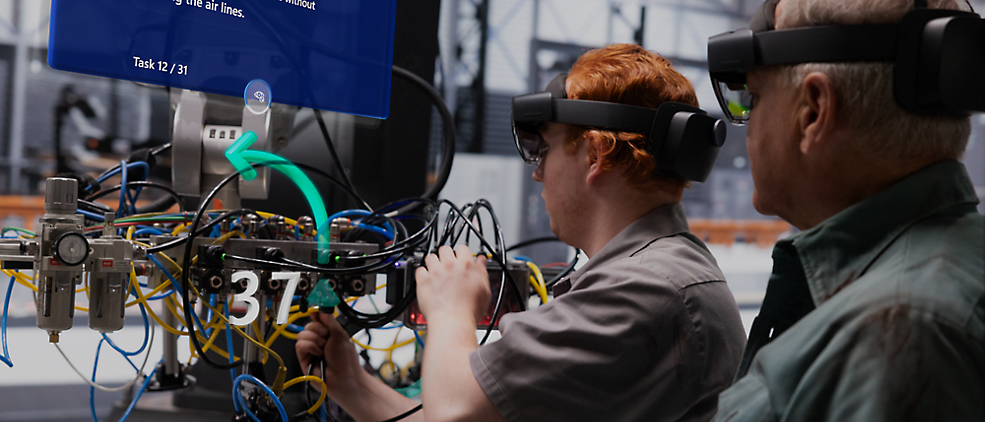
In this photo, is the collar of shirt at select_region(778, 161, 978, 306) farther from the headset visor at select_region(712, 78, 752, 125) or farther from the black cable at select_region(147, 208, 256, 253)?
the black cable at select_region(147, 208, 256, 253)

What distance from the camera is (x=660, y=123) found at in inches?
37.0

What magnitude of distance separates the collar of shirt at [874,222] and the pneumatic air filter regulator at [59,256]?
906mm

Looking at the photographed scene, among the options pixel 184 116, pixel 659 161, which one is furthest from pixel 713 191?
pixel 184 116

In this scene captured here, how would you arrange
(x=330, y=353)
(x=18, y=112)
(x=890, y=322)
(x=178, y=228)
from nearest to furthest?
(x=890, y=322)
(x=178, y=228)
(x=330, y=353)
(x=18, y=112)

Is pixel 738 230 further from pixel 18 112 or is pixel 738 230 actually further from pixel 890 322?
pixel 18 112

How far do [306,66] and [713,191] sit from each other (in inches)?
136

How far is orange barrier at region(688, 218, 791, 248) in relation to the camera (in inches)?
158

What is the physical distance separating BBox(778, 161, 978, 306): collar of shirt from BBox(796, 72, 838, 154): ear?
0.08 meters

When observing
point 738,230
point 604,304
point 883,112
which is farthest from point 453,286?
point 738,230

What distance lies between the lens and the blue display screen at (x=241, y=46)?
889 millimetres

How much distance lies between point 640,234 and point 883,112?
0.43m

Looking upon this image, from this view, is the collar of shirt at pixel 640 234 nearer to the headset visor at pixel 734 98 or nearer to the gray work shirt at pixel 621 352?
the gray work shirt at pixel 621 352

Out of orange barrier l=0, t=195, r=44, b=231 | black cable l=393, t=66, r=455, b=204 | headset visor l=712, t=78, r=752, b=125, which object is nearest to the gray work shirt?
headset visor l=712, t=78, r=752, b=125

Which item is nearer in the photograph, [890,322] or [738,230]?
[890,322]
